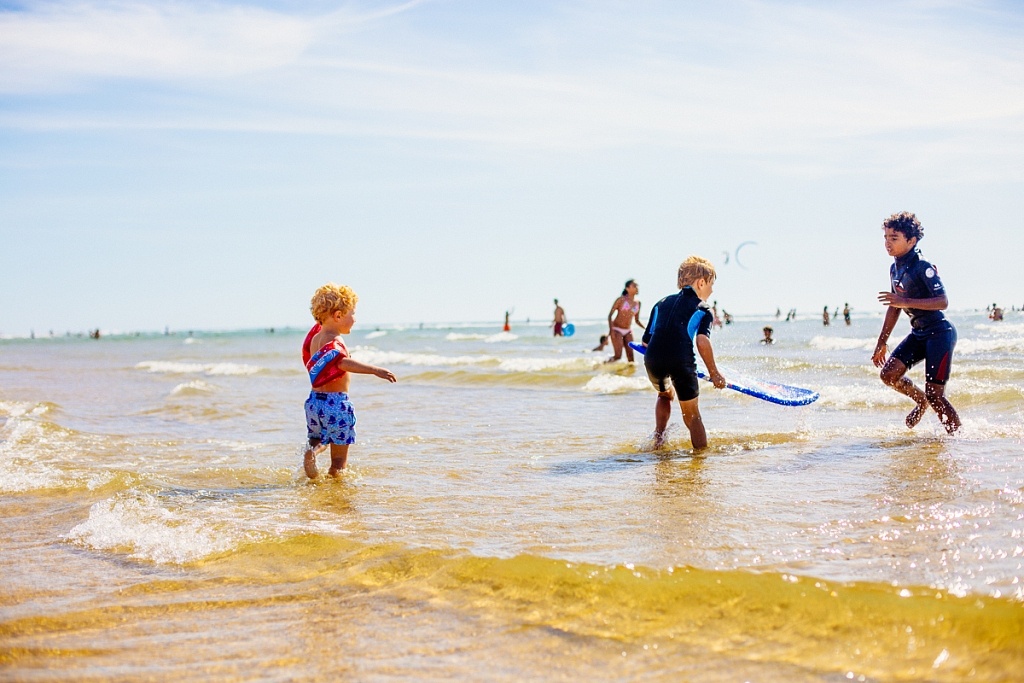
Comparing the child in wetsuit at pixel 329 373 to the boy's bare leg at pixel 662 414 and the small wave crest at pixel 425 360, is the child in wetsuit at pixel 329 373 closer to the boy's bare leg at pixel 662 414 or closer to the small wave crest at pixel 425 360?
the boy's bare leg at pixel 662 414

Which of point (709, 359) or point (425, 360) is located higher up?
point (709, 359)

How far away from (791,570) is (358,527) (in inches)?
95.0

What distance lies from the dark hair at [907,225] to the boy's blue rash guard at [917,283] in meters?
0.17

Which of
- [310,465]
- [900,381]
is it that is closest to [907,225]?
[900,381]

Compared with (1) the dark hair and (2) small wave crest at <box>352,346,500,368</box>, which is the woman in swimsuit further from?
(1) the dark hair

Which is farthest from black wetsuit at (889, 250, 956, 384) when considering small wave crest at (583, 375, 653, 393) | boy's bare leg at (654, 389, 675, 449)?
small wave crest at (583, 375, 653, 393)

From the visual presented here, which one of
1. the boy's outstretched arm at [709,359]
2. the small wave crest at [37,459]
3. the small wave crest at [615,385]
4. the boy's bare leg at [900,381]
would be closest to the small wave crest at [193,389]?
the small wave crest at [37,459]

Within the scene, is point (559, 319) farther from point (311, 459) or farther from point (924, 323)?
point (311, 459)

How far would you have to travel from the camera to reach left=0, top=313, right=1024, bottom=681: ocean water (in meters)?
2.88

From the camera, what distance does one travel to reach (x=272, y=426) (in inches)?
406

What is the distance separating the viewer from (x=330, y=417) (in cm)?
623

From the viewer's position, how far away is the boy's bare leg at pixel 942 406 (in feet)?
24.1

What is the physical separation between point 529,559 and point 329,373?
295cm

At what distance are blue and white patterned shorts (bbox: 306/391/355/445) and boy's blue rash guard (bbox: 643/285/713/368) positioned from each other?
111 inches
